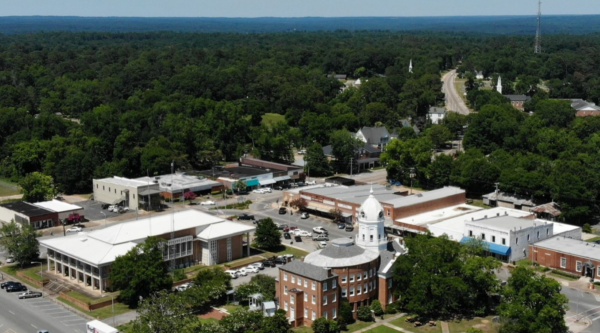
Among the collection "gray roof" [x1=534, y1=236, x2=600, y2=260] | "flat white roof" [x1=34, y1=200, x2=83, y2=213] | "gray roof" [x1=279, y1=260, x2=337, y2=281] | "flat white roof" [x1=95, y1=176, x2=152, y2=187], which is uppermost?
"gray roof" [x1=279, y1=260, x2=337, y2=281]

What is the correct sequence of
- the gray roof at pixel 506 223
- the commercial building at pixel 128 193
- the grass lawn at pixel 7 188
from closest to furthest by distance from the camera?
1. the gray roof at pixel 506 223
2. the commercial building at pixel 128 193
3. the grass lawn at pixel 7 188

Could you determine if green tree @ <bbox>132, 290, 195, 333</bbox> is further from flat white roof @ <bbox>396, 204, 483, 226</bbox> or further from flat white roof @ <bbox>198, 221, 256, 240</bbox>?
flat white roof @ <bbox>396, 204, 483, 226</bbox>

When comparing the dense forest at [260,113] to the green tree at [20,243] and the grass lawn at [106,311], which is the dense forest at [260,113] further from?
the grass lawn at [106,311]

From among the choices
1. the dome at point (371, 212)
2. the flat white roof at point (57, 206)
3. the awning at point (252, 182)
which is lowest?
the awning at point (252, 182)

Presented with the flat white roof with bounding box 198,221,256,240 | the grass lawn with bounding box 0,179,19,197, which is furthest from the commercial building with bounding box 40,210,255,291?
the grass lawn with bounding box 0,179,19,197

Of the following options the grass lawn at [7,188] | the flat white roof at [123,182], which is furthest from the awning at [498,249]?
the grass lawn at [7,188]

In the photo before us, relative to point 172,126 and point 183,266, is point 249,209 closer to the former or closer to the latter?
point 183,266
